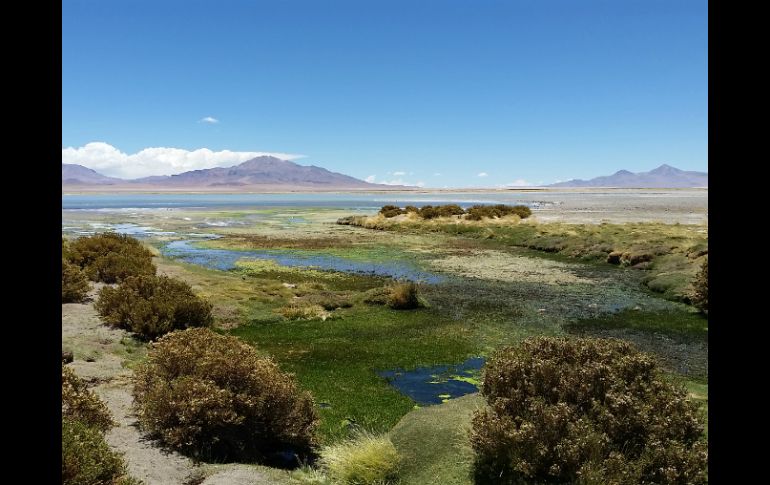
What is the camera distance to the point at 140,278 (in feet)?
62.4

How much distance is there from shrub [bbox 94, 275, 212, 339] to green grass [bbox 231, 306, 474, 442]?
177 centimetres

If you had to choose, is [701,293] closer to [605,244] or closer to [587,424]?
[587,424]

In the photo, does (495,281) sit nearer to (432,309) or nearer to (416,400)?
(432,309)

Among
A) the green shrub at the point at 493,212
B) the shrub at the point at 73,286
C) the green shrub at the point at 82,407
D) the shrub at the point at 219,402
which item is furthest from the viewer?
the green shrub at the point at 493,212

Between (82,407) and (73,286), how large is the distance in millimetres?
13201

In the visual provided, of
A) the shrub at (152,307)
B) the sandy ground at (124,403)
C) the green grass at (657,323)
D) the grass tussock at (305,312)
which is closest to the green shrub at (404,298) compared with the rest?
the grass tussock at (305,312)

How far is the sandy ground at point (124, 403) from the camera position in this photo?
7.75 m

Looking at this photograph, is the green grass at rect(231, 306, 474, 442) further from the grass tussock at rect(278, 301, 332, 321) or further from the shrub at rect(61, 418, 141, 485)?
the shrub at rect(61, 418, 141, 485)

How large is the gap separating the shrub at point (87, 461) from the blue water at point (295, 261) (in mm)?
22349

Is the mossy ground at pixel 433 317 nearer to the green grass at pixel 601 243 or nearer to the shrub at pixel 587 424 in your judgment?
the green grass at pixel 601 243

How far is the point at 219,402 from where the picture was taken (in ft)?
29.0

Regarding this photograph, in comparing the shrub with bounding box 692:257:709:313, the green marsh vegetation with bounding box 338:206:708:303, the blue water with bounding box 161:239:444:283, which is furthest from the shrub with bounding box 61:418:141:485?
the blue water with bounding box 161:239:444:283

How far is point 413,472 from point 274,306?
14.6 metres
